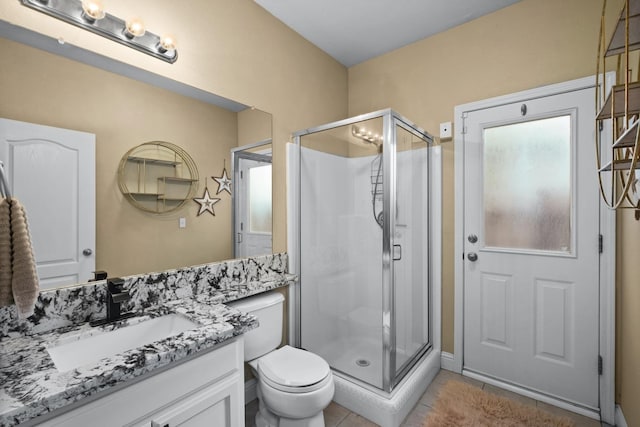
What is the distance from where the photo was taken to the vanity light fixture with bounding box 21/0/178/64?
1.22 m

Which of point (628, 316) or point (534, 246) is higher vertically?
point (534, 246)

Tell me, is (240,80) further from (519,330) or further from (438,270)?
(519,330)

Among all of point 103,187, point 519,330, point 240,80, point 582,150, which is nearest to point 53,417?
point 103,187

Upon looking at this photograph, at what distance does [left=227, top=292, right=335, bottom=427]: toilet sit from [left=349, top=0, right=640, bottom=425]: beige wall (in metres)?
1.34

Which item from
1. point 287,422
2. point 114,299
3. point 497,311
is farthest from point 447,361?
point 114,299

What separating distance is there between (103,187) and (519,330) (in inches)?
106

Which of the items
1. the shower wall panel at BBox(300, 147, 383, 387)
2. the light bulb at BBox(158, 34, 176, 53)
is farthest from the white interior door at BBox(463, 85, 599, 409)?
the light bulb at BBox(158, 34, 176, 53)

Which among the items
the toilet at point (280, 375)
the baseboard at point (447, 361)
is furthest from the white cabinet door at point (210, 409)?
the baseboard at point (447, 361)

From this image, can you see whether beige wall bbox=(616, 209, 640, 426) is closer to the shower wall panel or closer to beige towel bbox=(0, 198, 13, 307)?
the shower wall panel

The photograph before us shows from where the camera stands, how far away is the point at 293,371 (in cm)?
160

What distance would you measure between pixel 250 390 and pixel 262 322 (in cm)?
58

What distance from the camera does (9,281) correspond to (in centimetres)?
79

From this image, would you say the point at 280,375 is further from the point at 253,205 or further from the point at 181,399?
the point at 253,205

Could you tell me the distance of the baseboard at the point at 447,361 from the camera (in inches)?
94.0
